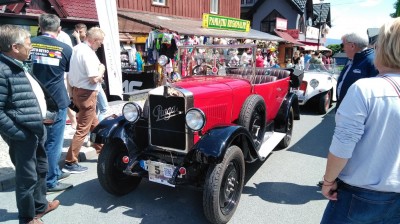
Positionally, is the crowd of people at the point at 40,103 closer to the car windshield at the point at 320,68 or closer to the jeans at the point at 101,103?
the jeans at the point at 101,103

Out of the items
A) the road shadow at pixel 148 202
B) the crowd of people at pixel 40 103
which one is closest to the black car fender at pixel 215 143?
the road shadow at pixel 148 202

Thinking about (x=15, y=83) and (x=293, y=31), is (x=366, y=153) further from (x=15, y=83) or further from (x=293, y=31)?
(x=293, y=31)

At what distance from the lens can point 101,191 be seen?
3.48m

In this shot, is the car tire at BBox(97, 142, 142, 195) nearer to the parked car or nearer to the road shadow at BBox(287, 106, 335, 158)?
the parked car

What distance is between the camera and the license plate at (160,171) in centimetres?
287

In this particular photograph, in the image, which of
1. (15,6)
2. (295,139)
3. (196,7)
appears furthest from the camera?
(196,7)

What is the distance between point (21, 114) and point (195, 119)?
1.41m

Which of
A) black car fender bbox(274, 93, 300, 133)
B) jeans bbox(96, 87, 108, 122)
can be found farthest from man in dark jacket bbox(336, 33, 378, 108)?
jeans bbox(96, 87, 108, 122)

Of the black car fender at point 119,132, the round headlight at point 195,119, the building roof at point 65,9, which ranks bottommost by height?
the black car fender at point 119,132

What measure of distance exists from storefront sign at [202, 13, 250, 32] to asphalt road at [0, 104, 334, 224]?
31.8 ft

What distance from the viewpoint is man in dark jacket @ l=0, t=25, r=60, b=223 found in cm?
231

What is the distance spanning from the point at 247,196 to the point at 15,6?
8025mm

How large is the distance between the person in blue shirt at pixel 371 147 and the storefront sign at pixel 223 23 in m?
11.8

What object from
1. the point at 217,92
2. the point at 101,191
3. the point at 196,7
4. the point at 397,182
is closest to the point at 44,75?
the point at 101,191
